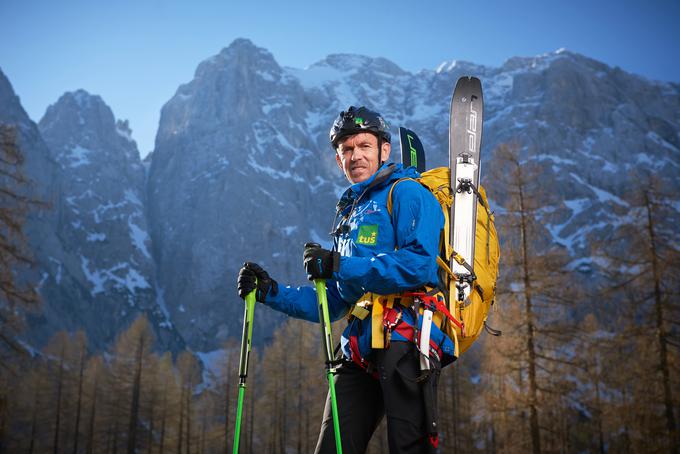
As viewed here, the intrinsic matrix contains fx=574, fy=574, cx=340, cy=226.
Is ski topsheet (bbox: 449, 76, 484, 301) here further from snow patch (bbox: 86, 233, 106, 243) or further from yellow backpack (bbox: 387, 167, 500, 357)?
snow patch (bbox: 86, 233, 106, 243)

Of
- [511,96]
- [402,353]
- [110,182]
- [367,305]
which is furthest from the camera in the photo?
[511,96]

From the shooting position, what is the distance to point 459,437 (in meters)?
39.4

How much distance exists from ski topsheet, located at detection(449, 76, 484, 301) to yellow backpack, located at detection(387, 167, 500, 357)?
0.15 feet

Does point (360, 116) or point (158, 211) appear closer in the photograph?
point (360, 116)

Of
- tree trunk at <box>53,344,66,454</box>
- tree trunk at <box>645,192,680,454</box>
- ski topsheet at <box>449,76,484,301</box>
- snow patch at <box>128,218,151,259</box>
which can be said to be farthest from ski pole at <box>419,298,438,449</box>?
snow patch at <box>128,218,151,259</box>

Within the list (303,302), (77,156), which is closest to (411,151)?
(303,302)

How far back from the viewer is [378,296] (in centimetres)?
324

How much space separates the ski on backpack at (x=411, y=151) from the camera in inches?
178

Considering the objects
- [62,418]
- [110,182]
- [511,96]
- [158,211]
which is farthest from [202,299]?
[511,96]

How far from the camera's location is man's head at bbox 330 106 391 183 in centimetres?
376

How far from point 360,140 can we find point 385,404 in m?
1.69

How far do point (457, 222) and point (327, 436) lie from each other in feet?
4.82

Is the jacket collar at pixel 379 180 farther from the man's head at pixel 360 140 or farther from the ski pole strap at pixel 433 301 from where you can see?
the ski pole strap at pixel 433 301

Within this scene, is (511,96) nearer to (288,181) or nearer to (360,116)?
(288,181)
